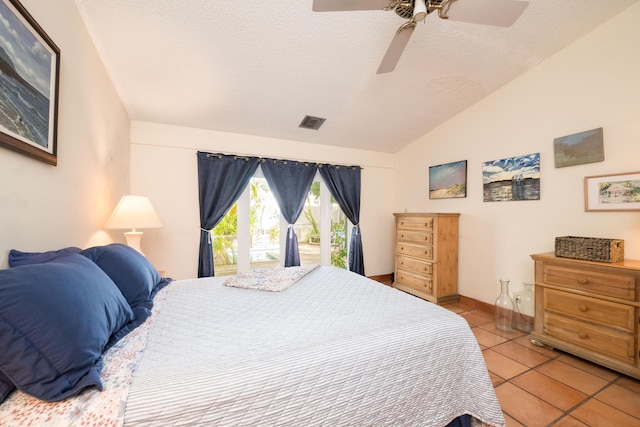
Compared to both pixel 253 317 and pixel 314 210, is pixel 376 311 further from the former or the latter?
pixel 314 210

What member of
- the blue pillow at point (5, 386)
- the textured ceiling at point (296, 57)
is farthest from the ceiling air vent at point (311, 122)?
the blue pillow at point (5, 386)

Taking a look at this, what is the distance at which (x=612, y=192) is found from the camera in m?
2.20

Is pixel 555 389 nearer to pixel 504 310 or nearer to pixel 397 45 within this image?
pixel 504 310

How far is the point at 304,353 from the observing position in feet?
3.25

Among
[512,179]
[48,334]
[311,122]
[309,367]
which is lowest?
[309,367]

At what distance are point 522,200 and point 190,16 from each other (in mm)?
3488

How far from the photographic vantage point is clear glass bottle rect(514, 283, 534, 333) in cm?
271

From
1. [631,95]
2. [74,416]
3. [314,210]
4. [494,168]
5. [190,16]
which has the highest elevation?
[190,16]

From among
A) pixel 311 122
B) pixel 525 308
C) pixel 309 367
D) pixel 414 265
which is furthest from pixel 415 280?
pixel 309 367

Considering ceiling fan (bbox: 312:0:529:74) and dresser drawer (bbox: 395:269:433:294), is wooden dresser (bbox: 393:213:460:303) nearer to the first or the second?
dresser drawer (bbox: 395:269:433:294)

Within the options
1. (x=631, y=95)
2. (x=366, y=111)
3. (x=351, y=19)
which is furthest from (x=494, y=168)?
(x=351, y=19)

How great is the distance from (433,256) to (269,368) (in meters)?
2.97

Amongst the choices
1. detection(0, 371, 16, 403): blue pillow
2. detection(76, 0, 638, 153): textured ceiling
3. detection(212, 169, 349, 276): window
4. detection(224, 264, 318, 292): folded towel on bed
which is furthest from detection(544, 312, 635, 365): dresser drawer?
detection(0, 371, 16, 403): blue pillow

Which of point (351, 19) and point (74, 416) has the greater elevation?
point (351, 19)
